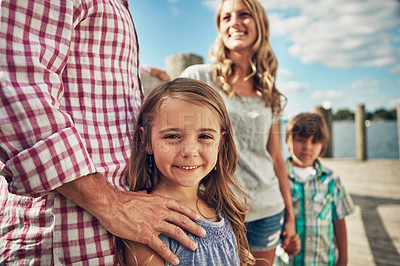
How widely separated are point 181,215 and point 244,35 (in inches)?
49.7

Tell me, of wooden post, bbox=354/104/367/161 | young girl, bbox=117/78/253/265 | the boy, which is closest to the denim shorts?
young girl, bbox=117/78/253/265

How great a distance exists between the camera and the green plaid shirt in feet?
6.94

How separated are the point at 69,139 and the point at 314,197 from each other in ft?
6.21

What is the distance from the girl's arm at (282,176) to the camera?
192 cm

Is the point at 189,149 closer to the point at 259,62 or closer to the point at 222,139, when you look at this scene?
the point at 222,139

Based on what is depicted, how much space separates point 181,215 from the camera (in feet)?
3.29

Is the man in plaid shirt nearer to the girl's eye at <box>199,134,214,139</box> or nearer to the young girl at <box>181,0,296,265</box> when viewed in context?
the girl's eye at <box>199,134,214,139</box>

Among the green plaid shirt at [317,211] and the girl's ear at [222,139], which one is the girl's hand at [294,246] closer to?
the green plaid shirt at [317,211]

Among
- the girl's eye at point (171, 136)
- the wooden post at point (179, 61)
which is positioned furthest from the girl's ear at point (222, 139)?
the wooden post at point (179, 61)

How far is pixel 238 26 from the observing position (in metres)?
1.81

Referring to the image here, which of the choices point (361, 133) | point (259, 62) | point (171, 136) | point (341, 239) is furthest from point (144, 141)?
point (361, 133)

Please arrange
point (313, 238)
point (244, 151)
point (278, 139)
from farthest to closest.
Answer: point (313, 238) < point (278, 139) < point (244, 151)

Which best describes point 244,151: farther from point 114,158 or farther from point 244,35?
point 114,158

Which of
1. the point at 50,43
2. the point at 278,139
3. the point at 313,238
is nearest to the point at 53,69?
the point at 50,43
